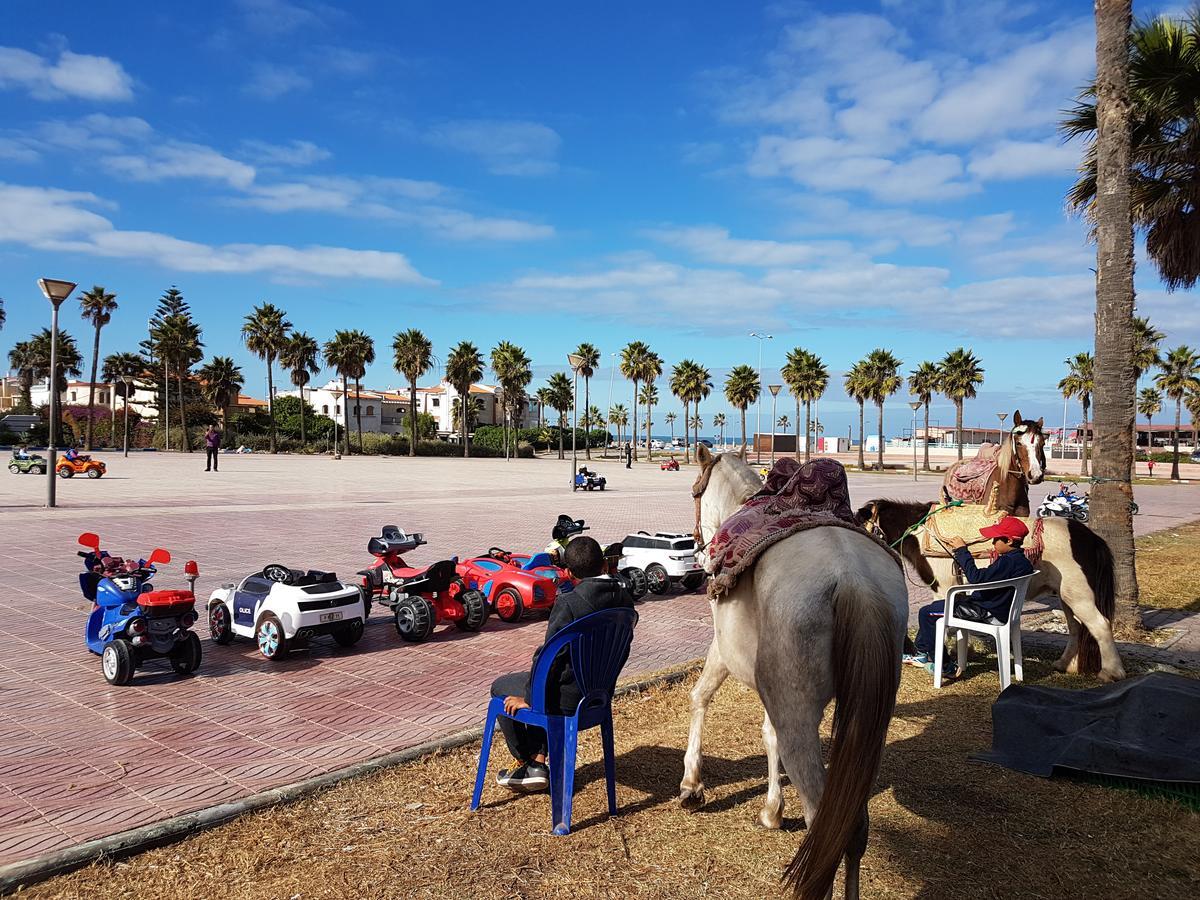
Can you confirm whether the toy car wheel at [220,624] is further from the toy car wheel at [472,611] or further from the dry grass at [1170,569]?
the dry grass at [1170,569]

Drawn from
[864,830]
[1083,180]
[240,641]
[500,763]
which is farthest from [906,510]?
[1083,180]

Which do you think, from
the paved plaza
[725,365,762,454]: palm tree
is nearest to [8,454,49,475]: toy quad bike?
the paved plaza

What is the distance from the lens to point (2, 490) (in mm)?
23953

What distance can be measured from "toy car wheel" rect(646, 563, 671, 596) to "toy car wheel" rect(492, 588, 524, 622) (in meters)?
2.29

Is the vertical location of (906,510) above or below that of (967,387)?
below

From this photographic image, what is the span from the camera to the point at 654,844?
3910 mm

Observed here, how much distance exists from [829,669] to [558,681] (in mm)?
1659

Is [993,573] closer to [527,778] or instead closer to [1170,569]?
[527,778]

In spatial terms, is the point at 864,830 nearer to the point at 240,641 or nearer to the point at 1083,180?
the point at 240,641

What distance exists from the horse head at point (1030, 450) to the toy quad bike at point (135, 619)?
7424 millimetres

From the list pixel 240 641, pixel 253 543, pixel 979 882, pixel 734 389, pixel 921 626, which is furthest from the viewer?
pixel 734 389

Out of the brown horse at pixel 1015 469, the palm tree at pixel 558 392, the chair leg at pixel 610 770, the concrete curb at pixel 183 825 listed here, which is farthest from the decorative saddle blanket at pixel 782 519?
the palm tree at pixel 558 392

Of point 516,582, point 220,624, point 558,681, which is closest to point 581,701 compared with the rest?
point 558,681

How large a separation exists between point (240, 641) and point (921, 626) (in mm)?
6521
